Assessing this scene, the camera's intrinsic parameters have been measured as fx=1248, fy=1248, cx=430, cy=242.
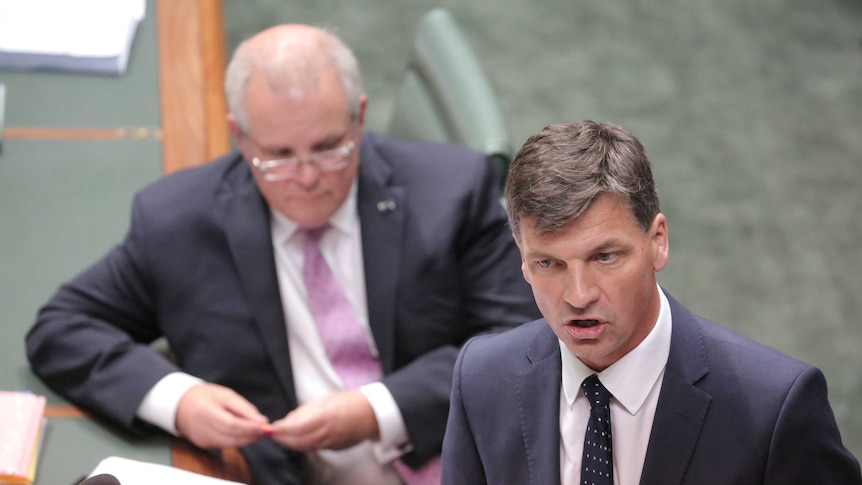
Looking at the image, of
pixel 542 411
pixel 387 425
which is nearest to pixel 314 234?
pixel 387 425

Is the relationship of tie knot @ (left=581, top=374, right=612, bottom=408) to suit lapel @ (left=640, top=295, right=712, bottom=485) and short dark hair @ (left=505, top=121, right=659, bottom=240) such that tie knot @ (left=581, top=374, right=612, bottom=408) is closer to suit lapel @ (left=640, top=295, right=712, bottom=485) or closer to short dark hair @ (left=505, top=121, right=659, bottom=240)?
suit lapel @ (left=640, top=295, right=712, bottom=485)

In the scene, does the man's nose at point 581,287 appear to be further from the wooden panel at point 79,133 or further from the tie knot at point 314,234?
the wooden panel at point 79,133

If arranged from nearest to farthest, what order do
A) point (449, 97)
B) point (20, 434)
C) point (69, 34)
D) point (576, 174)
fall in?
point (576, 174) < point (20, 434) < point (449, 97) < point (69, 34)

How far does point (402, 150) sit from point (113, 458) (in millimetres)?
859

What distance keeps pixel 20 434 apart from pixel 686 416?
1.14 meters

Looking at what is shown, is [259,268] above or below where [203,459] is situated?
above

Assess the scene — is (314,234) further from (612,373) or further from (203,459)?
(612,373)

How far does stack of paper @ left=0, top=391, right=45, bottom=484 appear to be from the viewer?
1.98 m

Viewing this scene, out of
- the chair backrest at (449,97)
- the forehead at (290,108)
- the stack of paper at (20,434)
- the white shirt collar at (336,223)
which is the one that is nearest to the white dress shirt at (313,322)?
the white shirt collar at (336,223)

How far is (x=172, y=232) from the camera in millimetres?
2373

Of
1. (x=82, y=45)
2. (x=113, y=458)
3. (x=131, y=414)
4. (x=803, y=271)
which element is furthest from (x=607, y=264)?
(x=803, y=271)

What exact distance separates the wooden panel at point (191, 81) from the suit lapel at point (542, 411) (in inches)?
52.3

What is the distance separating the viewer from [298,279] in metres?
2.40

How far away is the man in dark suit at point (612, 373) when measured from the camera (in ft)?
4.35
